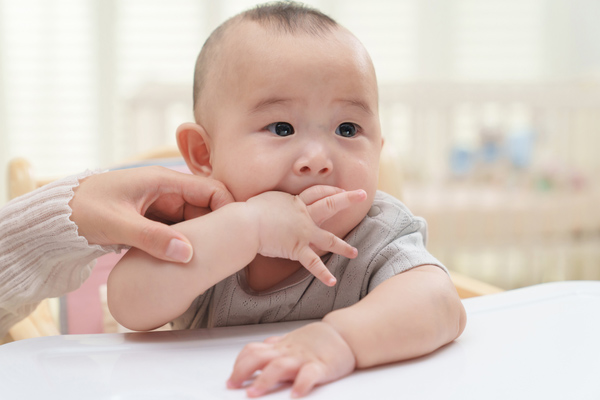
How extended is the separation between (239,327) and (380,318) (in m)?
0.17

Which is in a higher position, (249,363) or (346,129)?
(346,129)

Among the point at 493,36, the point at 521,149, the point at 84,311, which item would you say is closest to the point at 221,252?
the point at 84,311

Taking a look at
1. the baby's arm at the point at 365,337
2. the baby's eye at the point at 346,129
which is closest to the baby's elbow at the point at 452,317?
the baby's arm at the point at 365,337

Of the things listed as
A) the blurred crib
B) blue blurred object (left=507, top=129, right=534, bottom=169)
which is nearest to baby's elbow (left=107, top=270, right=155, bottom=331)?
the blurred crib

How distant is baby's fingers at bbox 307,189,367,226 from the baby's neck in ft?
0.41

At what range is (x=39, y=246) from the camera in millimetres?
595

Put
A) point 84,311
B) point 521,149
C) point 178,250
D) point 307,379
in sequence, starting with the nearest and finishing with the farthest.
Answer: point 307,379
point 178,250
point 84,311
point 521,149

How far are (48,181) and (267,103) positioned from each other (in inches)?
26.9

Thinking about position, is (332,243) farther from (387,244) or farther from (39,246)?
(39,246)

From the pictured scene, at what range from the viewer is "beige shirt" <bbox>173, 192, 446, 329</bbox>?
2.10 feet

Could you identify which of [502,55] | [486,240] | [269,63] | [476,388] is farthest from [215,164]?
[502,55]

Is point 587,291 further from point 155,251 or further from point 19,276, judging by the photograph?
point 19,276

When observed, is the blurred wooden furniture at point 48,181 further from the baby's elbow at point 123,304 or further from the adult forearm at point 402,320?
the adult forearm at point 402,320

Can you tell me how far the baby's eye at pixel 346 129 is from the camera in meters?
0.63
